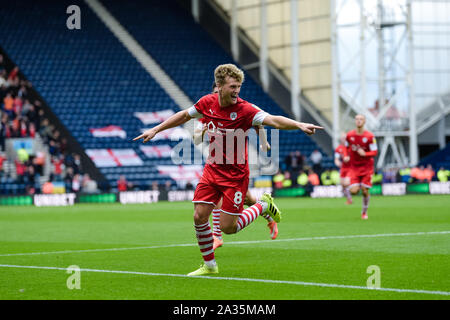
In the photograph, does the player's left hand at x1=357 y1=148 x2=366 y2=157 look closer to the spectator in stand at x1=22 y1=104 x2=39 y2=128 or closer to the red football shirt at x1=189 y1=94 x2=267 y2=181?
the red football shirt at x1=189 y1=94 x2=267 y2=181

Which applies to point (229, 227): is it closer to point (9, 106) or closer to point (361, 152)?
point (361, 152)

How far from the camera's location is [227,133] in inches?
351

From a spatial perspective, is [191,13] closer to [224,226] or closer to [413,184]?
[413,184]

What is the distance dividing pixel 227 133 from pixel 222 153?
261 mm

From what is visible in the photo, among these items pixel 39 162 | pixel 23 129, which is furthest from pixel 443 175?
pixel 23 129

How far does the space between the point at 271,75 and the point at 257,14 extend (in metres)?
3.79

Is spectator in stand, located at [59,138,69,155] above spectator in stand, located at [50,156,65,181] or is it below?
above

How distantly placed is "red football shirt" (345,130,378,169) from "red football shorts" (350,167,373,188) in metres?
0.09

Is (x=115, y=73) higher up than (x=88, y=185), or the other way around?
(x=115, y=73)

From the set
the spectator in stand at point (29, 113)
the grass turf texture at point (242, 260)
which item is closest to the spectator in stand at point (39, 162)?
the spectator in stand at point (29, 113)

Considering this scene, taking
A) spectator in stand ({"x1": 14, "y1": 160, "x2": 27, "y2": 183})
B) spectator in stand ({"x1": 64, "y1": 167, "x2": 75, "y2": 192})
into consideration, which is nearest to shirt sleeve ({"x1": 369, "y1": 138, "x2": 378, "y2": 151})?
spectator in stand ({"x1": 64, "y1": 167, "x2": 75, "y2": 192})

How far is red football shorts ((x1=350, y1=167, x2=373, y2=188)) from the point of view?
18500 millimetres
